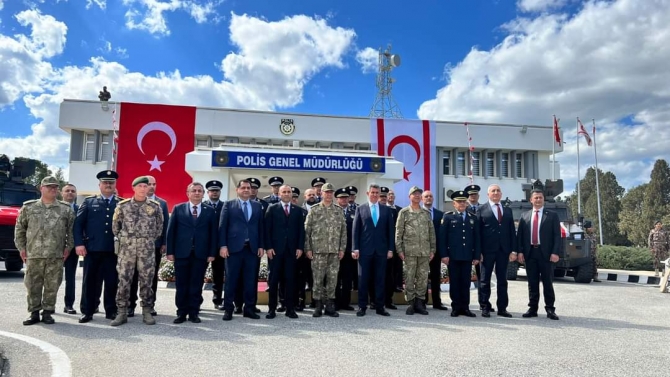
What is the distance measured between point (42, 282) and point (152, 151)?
1559 cm

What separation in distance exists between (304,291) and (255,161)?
7.82 m

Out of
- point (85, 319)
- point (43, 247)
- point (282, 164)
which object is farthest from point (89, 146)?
point (85, 319)

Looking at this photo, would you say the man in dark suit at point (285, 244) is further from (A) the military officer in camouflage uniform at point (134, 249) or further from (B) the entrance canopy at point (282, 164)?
(B) the entrance canopy at point (282, 164)

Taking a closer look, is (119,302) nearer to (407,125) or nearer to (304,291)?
(304,291)

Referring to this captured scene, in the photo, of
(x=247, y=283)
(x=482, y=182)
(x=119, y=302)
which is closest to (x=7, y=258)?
(x=119, y=302)

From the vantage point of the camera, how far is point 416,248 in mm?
6254

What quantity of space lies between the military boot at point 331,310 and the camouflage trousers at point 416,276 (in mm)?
1024

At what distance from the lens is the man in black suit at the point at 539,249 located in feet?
20.1

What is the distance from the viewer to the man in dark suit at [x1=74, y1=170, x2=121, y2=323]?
5445 millimetres

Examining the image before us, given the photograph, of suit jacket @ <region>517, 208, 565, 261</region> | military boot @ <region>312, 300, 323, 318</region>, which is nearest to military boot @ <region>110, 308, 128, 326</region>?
military boot @ <region>312, 300, 323, 318</region>

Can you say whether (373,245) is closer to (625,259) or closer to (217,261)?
(217,261)

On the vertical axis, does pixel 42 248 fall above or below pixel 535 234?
below

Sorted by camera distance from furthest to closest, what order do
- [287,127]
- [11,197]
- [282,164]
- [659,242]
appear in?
[287,127] → [282,164] → [659,242] → [11,197]

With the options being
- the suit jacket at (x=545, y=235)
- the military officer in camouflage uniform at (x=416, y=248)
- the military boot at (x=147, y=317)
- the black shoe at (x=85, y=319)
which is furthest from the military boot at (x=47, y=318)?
the suit jacket at (x=545, y=235)
